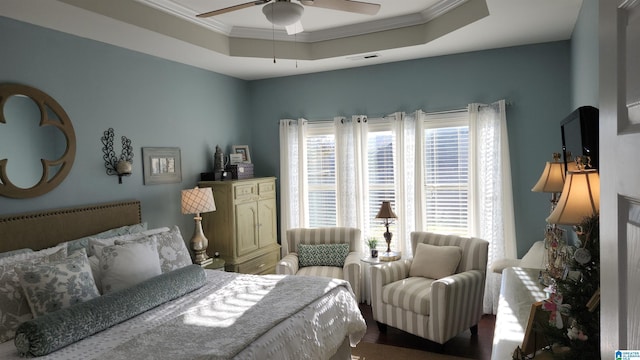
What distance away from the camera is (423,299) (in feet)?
11.6

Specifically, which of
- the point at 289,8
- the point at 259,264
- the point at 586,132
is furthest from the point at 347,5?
the point at 259,264

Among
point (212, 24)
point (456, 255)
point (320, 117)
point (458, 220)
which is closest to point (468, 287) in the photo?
point (456, 255)

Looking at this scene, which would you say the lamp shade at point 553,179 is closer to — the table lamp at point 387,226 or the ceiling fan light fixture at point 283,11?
the table lamp at point 387,226

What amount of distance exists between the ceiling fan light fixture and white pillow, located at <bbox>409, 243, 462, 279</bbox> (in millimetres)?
2581

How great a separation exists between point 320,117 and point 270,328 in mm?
3291

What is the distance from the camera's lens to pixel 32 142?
122 inches

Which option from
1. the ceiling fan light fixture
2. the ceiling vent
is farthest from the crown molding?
the ceiling fan light fixture

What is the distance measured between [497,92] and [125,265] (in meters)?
3.80

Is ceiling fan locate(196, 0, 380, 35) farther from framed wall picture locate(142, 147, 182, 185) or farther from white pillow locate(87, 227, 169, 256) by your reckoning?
framed wall picture locate(142, 147, 182, 185)

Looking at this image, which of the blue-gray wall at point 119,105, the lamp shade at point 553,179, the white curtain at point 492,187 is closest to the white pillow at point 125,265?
the blue-gray wall at point 119,105

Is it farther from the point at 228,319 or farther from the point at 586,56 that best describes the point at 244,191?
the point at 586,56

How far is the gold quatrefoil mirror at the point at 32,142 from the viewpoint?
2924 millimetres

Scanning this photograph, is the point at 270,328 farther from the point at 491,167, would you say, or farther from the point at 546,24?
the point at 546,24

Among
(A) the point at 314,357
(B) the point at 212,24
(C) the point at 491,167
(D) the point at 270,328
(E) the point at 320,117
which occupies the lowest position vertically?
(A) the point at 314,357
